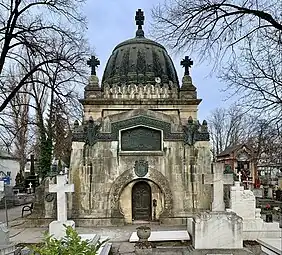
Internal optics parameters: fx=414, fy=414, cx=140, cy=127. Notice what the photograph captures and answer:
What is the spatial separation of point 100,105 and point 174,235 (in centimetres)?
837

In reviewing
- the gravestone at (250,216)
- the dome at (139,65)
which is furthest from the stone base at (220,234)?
the dome at (139,65)

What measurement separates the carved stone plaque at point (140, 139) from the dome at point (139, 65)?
3.62 m

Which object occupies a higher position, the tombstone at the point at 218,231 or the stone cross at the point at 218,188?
the stone cross at the point at 218,188

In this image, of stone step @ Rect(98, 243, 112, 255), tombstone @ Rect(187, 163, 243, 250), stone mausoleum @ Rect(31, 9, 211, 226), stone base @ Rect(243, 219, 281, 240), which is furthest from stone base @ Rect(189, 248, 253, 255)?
stone mausoleum @ Rect(31, 9, 211, 226)

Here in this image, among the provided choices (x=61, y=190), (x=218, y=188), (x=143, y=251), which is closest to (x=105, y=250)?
(x=143, y=251)

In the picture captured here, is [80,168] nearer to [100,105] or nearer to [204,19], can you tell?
[100,105]

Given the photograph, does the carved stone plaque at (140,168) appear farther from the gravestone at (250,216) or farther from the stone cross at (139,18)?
the stone cross at (139,18)

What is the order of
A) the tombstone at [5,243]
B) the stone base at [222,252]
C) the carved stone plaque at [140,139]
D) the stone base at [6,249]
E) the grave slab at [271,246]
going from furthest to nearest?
the carved stone plaque at [140,139] → the stone base at [222,252] → the grave slab at [271,246] → the tombstone at [5,243] → the stone base at [6,249]

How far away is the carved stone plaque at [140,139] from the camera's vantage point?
17625 mm

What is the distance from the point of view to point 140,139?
17.7m

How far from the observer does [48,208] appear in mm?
17562

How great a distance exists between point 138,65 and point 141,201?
7.54 meters

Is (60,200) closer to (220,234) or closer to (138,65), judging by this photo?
(220,234)

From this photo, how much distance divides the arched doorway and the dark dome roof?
5.44 meters
